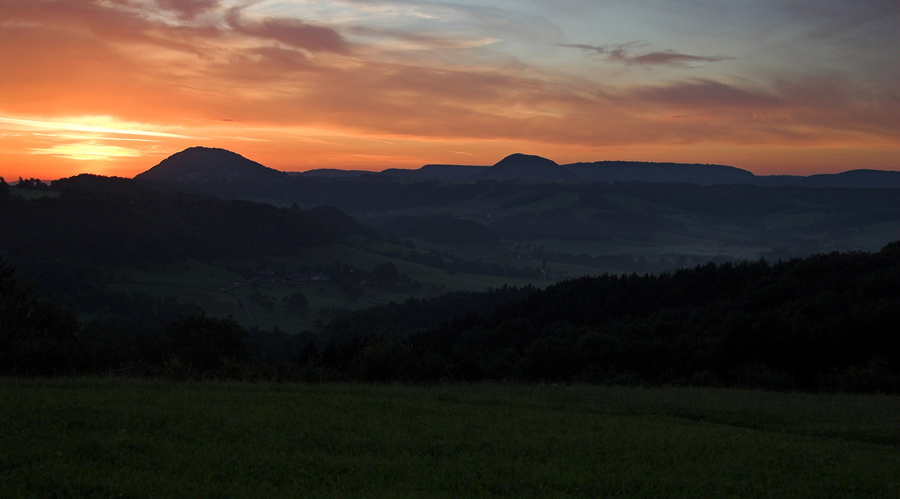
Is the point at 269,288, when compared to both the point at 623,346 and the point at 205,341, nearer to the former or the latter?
the point at 205,341

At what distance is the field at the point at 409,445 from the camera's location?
10.3 metres

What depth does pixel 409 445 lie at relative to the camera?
12984 millimetres

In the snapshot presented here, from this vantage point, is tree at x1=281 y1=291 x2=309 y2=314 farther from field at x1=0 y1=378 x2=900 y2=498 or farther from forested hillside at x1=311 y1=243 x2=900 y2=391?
field at x1=0 y1=378 x2=900 y2=498

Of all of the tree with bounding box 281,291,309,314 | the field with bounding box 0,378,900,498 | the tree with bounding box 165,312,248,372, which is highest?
the field with bounding box 0,378,900,498

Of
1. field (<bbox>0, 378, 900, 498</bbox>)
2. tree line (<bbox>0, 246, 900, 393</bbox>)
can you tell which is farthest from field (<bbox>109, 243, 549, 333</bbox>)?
field (<bbox>0, 378, 900, 498</bbox>)

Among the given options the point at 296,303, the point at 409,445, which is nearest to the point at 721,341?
the point at 409,445

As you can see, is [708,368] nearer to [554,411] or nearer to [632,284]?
[554,411]

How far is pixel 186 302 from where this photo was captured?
5030 inches

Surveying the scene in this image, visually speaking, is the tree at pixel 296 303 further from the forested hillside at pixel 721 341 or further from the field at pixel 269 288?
the forested hillside at pixel 721 341

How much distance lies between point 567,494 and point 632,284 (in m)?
65.6

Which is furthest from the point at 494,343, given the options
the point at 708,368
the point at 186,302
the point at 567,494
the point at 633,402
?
the point at 186,302

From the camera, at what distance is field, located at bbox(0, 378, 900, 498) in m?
10.3

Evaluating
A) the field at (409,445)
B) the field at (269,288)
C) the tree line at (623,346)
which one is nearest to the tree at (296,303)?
the field at (269,288)

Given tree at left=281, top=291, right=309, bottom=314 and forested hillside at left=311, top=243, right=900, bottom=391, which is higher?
forested hillside at left=311, top=243, right=900, bottom=391
